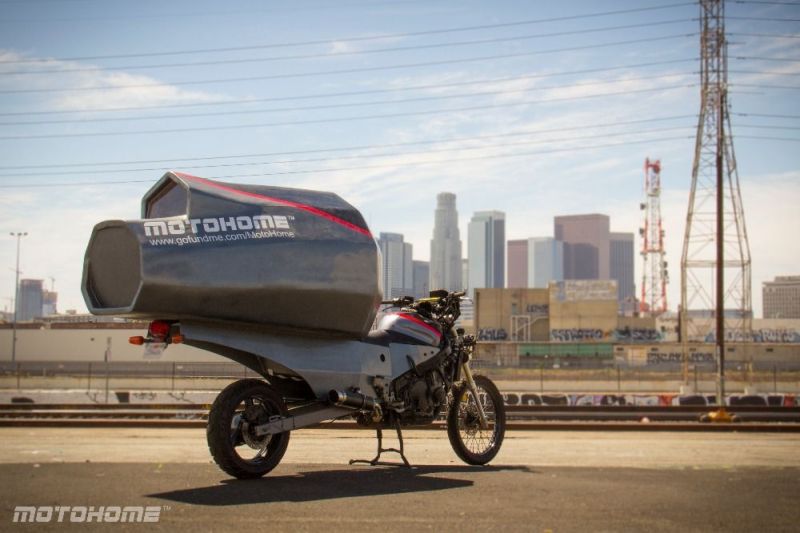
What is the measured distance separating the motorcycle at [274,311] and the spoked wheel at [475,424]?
0.02 meters

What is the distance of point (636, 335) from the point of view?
364 feet

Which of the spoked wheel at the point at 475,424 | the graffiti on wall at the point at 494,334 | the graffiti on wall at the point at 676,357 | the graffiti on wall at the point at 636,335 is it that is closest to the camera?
the spoked wheel at the point at 475,424

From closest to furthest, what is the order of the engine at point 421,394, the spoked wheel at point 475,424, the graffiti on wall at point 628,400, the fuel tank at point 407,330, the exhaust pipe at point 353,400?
the exhaust pipe at point 353,400 → the engine at point 421,394 → the fuel tank at point 407,330 → the spoked wheel at point 475,424 → the graffiti on wall at point 628,400

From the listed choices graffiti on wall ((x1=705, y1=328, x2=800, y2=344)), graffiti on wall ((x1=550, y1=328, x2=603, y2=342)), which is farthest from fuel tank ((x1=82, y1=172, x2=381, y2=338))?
graffiti on wall ((x1=705, y1=328, x2=800, y2=344))

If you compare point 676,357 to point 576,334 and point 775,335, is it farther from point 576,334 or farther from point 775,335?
point 775,335

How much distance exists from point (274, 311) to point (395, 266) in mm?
2950

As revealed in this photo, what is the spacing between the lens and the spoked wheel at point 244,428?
7346 millimetres

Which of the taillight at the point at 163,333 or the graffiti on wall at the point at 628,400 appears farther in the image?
the graffiti on wall at the point at 628,400

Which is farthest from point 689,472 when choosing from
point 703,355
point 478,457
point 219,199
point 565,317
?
point 565,317

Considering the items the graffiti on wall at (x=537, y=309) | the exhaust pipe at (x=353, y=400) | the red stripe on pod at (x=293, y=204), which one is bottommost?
the exhaust pipe at (x=353, y=400)

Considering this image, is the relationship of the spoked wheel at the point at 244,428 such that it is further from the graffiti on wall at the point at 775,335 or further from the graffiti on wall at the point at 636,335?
the graffiti on wall at the point at 775,335

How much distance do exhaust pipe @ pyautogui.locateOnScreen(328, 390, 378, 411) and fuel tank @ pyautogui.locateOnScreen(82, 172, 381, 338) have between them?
0.62 meters

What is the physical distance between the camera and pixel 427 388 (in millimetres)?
9469

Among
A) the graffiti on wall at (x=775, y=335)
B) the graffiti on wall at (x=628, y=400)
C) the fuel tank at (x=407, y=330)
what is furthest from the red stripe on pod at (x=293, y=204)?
the graffiti on wall at (x=775, y=335)
